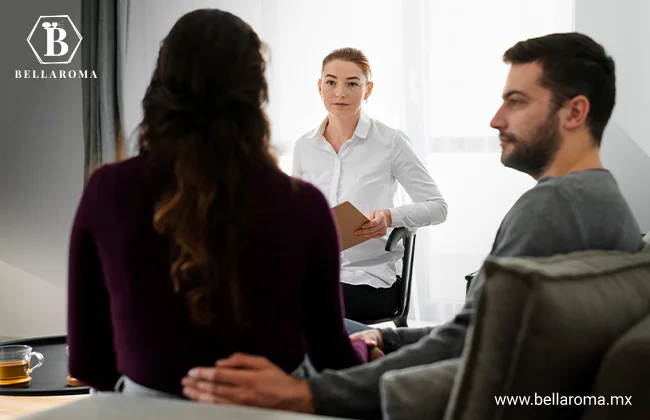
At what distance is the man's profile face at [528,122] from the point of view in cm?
150

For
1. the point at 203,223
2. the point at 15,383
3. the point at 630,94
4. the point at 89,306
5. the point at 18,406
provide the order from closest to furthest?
the point at 203,223 < the point at 89,306 < the point at 15,383 < the point at 18,406 < the point at 630,94

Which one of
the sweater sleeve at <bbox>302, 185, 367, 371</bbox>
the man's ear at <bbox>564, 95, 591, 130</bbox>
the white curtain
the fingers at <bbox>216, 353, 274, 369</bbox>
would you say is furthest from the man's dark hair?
the white curtain

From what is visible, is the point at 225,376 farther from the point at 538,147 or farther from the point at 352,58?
the point at 352,58

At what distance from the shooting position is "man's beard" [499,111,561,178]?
1.50m

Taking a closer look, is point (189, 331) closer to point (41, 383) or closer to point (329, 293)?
point (329, 293)

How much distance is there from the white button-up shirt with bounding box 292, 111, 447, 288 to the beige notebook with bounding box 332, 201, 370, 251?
349 millimetres

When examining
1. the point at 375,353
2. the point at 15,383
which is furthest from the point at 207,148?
the point at 15,383

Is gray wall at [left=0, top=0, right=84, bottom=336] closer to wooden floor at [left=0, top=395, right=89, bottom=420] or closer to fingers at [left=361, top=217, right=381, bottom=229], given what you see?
wooden floor at [left=0, top=395, right=89, bottom=420]

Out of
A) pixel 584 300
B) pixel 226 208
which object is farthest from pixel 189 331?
pixel 584 300

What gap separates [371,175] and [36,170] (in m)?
2.51

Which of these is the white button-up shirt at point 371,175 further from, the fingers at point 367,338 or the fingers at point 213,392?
the fingers at point 213,392

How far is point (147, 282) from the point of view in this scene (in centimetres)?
118

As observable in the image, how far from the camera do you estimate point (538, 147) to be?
4.96 ft

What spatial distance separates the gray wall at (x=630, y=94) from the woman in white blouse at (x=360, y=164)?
3.85ft
